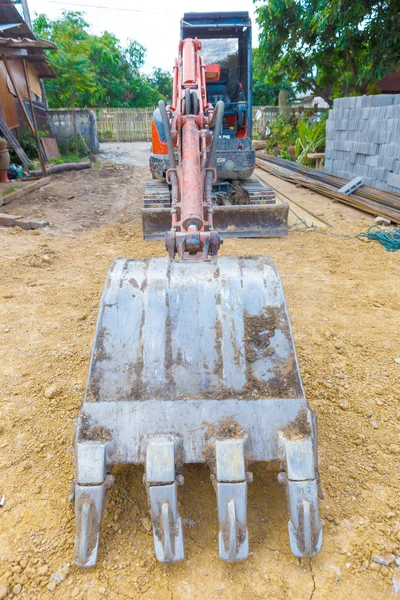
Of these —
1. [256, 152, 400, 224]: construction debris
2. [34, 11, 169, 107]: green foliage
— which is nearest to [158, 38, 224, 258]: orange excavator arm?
[256, 152, 400, 224]: construction debris

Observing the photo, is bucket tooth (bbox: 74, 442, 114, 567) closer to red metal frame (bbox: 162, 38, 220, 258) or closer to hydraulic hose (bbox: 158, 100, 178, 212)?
red metal frame (bbox: 162, 38, 220, 258)

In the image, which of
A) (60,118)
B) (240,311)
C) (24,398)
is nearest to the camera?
(240,311)

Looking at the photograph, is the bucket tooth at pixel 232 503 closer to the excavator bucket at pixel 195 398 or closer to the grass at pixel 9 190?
the excavator bucket at pixel 195 398

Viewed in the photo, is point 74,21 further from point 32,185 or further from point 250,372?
point 250,372

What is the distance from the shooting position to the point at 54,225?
7207mm

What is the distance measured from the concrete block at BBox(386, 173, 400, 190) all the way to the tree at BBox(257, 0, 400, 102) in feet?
15.6

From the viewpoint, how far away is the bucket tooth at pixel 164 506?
5.57ft

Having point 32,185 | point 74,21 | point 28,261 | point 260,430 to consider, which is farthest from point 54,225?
point 74,21

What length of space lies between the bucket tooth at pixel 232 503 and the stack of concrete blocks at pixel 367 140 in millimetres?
8710

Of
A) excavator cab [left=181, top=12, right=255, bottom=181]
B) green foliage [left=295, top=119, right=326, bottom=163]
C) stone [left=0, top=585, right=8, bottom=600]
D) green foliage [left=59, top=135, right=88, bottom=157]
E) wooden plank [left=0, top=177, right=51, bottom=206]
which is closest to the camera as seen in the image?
stone [left=0, top=585, right=8, bottom=600]

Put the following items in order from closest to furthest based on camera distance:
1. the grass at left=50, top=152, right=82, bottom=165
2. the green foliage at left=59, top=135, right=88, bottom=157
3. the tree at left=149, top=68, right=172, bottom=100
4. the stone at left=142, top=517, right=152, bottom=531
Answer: the stone at left=142, top=517, right=152, bottom=531 < the grass at left=50, top=152, right=82, bottom=165 < the green foliage at left=59, top=135, right=88, bottom=157 < the tree at left=149, top=68, right=172, bottom=100

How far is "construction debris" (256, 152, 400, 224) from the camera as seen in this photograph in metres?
7.89

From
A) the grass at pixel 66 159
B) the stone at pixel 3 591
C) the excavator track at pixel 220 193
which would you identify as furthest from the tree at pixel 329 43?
the stone at pixel 3 591

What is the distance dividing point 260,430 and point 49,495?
3.67ft
